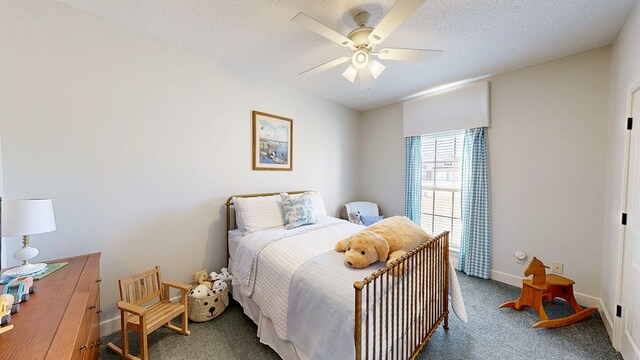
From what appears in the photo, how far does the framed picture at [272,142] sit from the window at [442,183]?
6.73 ft

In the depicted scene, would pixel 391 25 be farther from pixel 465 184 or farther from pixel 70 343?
pixel 465 184

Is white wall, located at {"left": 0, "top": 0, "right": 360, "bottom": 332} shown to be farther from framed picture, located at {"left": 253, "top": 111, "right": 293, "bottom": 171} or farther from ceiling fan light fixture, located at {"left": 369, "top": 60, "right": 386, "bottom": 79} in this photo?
ceiling fan light fixture, located at {"left": 369, "top": 60, "right": 386, "bottom": 79}

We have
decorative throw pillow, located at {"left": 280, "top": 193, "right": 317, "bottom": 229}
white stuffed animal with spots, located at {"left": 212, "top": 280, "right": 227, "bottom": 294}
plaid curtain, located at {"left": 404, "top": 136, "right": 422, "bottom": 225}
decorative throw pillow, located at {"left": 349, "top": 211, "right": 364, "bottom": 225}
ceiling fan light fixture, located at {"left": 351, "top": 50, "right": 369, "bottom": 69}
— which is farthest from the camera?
decorative throw pillow, located at {"left": 349, "top": 211, "right": 364, "bottom": 225}

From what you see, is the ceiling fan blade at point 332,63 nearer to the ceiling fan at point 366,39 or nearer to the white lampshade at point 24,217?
the ceiling fan at point 366,39

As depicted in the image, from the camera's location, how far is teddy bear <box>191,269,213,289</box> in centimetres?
225

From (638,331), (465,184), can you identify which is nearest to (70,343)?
(638,331)

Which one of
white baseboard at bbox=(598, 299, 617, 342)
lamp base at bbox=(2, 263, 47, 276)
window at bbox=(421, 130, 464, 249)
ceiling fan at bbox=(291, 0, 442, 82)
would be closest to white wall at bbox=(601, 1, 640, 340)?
white baseboard at bbox=(598, 299, 617, 342)

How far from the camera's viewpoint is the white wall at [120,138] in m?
1.62

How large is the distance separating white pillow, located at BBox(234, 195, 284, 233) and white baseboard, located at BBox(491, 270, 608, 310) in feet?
9.00

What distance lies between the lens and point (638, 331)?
1.48 m

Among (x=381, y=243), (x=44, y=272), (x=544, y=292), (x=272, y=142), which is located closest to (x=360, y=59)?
(x=381, y=243)

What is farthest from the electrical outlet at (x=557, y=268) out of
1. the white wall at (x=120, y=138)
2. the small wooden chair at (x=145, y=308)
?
the small wooden chair at (x=145, y=308)

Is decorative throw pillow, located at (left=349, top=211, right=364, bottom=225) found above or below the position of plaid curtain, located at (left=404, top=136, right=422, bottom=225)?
below

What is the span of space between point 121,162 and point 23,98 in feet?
2.17
